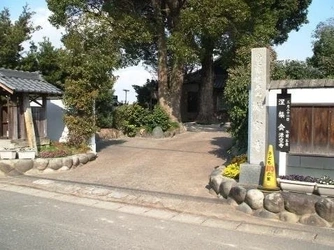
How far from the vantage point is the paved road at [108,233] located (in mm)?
5973

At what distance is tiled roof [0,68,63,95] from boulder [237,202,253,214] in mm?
8639

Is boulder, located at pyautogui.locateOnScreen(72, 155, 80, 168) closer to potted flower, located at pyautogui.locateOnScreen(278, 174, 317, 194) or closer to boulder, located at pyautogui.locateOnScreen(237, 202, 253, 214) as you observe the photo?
boulder, located at pyautogui.locateOnScreen(237, 202, 253, 214)

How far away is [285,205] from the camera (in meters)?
7.69

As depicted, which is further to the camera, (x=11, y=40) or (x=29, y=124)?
(x=11, y=40)

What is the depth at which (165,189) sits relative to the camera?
10133 mm

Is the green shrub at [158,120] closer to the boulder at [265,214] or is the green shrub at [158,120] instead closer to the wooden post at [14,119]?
the wooden post at [14,119]

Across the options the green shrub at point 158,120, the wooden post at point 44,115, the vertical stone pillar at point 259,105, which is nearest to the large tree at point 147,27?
the green shrub at point 158,120

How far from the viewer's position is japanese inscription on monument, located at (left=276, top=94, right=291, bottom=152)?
8.35 m

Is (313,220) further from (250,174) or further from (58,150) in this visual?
(58,150)

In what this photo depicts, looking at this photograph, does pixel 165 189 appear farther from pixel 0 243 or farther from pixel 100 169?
pixel 0 243

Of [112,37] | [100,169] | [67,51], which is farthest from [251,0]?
[100,169]

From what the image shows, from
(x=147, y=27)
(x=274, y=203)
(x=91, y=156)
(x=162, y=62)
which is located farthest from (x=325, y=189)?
(x=162, y=62)

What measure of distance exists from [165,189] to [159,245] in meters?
4.12

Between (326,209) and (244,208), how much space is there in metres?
1.67
